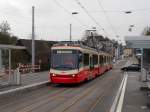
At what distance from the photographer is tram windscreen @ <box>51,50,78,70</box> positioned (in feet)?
96.1

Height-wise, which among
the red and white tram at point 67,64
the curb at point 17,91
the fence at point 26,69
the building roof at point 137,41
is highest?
the building roof at point 137,41

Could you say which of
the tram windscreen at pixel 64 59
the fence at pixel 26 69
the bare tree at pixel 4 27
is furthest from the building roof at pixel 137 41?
the bare tree at pixel 4 27

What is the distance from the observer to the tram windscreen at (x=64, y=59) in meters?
29.3

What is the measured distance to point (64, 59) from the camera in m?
29.6

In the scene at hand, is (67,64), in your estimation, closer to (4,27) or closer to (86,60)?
(86,60)

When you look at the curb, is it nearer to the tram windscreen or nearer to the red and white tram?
the red and white tram

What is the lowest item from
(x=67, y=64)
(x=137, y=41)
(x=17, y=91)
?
(x=17, y=91)

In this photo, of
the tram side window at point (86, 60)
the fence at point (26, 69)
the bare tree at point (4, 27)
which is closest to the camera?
Answer: the tram side window at point (86, 60)

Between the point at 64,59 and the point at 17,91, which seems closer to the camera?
the point at 17,91

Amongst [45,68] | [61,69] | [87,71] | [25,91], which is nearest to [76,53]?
[61,69]

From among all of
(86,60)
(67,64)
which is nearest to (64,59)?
(67,64)

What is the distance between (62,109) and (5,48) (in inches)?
421

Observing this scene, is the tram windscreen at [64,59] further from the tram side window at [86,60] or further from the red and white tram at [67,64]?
the tram side window at [86,60]

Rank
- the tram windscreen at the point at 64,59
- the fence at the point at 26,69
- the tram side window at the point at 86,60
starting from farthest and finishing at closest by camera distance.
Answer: the fence at the point at 26,69, the tram side window at the point at 86,60, the tram windscreen at the point at 64,59
